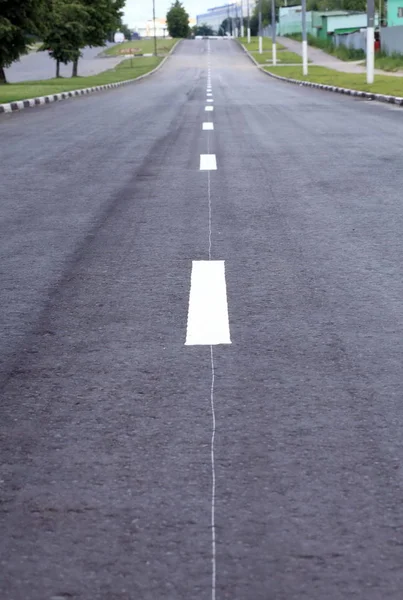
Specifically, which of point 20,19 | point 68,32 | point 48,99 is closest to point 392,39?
point 68,32

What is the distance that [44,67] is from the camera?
307 feet

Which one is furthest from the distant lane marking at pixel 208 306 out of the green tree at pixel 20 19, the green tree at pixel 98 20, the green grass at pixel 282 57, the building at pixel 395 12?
the building at pixel 395 12

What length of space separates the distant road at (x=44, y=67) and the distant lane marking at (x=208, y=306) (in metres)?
66.9

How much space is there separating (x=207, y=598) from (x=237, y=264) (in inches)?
168

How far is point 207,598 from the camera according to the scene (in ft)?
8.66

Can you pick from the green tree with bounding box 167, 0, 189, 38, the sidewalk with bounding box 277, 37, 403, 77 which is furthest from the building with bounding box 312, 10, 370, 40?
the green tree with bounding box 167, 0, 189, 38

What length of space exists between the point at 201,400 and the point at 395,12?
9031 centimetres

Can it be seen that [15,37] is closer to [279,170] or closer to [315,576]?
[279,170]

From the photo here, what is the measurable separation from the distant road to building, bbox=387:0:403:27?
23.4 metres

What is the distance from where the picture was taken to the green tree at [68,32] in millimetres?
63844

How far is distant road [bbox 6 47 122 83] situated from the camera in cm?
7894

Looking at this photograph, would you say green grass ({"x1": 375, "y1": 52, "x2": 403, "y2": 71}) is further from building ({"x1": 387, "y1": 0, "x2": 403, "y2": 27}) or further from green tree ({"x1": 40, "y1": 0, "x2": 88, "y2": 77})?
building ({"x1": 387, "y1": 0, "x2": 403, "y2": 27})

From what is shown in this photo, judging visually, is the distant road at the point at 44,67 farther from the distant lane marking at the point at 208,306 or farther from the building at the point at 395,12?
the distant lane marking at the point at 208,306

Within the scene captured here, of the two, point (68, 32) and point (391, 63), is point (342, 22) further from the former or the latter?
point (391, 63)
